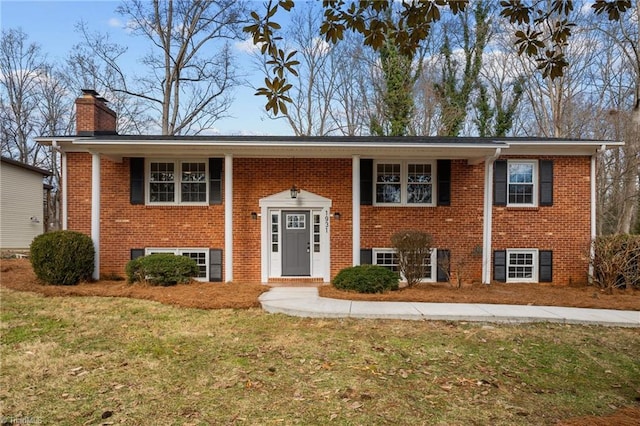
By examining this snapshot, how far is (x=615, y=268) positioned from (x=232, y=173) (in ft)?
31.6

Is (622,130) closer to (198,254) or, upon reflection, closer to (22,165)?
(198,254)

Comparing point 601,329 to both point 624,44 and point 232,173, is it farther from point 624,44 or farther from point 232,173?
point 624,44

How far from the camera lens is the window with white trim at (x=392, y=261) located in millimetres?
11039

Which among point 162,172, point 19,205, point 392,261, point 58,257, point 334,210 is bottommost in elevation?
point 392,261

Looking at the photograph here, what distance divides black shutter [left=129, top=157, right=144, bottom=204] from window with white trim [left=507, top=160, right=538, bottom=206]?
994cm

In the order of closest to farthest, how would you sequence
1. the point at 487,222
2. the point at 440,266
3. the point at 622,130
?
the point at 487,222 → the point at 440,266 → the point at 622,130

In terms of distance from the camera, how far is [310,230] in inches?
435

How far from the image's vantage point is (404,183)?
11109 millimetres

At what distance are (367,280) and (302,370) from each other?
4.40 m

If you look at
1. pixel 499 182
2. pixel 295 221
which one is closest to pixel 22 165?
pixel 295 221

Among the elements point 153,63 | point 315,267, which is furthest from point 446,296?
point 153,63

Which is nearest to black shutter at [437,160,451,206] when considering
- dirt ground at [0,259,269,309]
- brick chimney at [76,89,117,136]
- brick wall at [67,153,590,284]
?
brick wall at [67,153,590,284]

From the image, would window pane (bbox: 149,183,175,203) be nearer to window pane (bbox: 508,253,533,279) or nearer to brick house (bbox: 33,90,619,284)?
brick house (bbox: 33,90,619,284)

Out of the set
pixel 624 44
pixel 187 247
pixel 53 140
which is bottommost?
pixel 187 247
